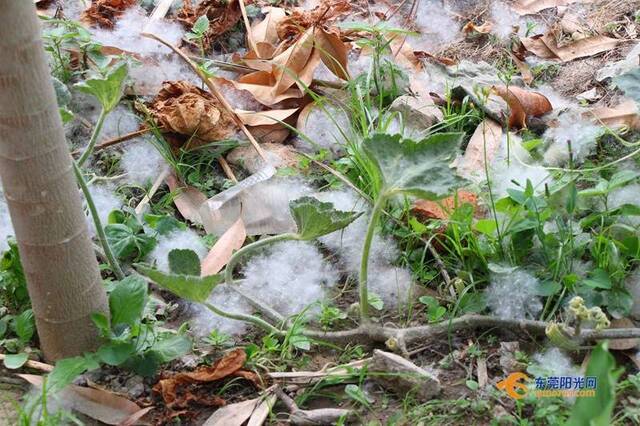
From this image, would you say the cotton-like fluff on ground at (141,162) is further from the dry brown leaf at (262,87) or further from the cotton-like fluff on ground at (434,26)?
the cotton-like fluff on ground at (434,26)

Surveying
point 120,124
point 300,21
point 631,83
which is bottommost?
point 120,124

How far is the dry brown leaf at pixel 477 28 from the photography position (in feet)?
8.98

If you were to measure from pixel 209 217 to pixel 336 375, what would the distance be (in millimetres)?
609

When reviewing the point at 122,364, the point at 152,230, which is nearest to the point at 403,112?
the point at 152,230

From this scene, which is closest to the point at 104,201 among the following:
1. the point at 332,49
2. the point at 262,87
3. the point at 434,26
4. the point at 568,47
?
the point at 262,87

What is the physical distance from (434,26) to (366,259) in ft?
5.07

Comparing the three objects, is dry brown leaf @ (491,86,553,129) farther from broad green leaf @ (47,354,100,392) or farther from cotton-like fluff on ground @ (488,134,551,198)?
broad green leaf @ (47,354,100,392)

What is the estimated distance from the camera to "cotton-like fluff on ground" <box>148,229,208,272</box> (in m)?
1.80

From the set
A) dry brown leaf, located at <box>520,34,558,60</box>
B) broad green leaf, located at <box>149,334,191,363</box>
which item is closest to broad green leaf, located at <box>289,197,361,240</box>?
broad green leaf, located at <box>149,334,191,363</box>

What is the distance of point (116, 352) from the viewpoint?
57.2 inches

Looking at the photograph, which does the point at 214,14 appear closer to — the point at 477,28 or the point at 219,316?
the point at 477,28

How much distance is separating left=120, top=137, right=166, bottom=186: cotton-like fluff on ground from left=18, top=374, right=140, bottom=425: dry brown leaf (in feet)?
2.34

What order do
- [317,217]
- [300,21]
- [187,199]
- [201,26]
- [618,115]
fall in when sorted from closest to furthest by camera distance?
[317,217] → [187,199] → [618,115] → [201,26] → [300,21]

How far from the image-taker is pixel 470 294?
1.63 meters
